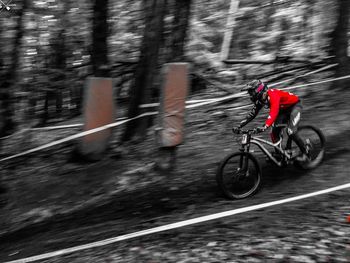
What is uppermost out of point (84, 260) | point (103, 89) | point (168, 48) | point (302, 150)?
point (168, 48)

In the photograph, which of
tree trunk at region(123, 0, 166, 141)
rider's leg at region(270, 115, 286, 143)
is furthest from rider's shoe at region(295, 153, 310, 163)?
tree trunk at region(123, 0, 166, 141)

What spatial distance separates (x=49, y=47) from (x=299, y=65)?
7338mm

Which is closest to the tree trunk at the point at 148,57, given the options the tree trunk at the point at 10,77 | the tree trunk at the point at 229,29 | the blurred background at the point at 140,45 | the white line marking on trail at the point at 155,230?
the blurred background at the point at 140,45

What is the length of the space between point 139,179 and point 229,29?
874 cm

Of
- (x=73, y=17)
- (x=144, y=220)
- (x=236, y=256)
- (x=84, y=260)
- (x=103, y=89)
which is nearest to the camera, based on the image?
(x=236, y=256)

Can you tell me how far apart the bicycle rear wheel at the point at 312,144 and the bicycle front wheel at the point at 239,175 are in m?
1.08

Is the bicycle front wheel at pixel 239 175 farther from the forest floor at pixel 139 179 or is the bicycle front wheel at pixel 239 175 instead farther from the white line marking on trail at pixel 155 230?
Answer: the white line marking on trail at pixel 155 230

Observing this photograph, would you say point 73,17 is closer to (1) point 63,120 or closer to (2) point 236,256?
(1) point 63,120

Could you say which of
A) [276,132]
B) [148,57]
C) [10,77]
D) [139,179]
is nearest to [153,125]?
[148,57]

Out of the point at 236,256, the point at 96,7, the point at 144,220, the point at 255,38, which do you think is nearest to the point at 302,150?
the point at 144,220

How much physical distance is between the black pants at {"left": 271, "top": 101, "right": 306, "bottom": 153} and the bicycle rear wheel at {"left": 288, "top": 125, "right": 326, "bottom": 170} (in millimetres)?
205

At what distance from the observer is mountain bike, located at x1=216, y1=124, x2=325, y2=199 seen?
7.84m

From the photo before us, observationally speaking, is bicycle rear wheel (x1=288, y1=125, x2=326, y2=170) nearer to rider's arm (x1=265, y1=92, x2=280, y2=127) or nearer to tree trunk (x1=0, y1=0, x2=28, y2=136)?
rider's arm (x1=265, y1=92, x2=280, y2=127)

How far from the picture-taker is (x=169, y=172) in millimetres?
9016
